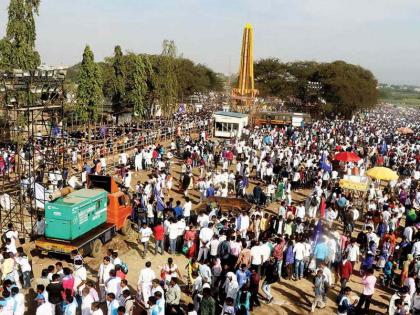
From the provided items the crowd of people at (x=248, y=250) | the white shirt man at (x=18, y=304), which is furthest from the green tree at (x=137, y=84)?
the white shirt man at (x=18, y=304)

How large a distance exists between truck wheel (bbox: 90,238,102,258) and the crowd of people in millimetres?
1352

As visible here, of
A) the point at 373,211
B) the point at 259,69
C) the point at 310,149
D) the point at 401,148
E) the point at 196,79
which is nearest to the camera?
the point at 373,211

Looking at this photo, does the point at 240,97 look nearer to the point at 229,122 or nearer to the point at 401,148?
the point at 229,122

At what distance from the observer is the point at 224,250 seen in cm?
1209

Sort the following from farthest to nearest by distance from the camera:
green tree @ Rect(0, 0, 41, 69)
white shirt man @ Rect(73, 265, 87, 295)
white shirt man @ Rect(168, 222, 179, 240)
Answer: green tree @ Rect(0, 0, 41, 69), white shirt man @ Rect(168, 222, 179, 240), white shirt man @ Rect(73, 265, 87, 295)

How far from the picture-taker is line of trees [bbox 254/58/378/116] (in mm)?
63594

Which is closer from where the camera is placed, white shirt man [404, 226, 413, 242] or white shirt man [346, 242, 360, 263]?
white shirt man [346, 242, 360, 263]

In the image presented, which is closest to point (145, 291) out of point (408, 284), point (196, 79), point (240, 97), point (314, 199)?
point (408, 284)

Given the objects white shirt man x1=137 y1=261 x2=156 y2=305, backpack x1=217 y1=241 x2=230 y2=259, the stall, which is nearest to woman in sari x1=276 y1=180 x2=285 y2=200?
backpack x1=217 y1=241 x2=230 y2=259

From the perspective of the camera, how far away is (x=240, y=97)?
5053 cm

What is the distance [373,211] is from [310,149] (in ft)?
38.7

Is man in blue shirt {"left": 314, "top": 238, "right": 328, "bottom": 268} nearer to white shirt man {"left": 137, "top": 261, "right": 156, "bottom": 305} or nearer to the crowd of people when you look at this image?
the crowd of people

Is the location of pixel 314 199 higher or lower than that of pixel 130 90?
→ lower

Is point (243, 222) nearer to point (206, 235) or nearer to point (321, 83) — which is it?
point (206, 235)
